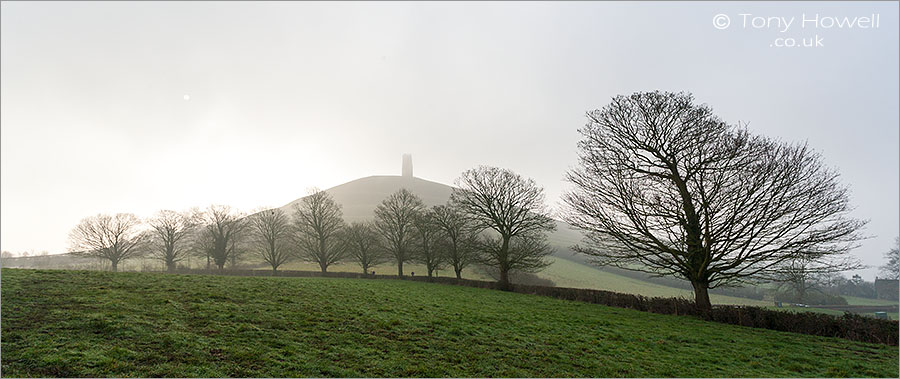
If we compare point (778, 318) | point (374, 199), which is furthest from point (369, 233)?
point (374, 199)

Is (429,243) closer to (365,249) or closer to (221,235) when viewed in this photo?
(365,249)

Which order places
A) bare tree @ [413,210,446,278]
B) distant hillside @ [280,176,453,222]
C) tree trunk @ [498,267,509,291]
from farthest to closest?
distant hillside @ [280,176,453,222] → bare tree @ [413,210,446,278] → tree trunk @ [498,267,509,291]

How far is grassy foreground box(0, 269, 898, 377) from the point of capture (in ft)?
30.1

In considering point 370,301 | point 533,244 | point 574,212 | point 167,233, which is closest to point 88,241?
point 167,233

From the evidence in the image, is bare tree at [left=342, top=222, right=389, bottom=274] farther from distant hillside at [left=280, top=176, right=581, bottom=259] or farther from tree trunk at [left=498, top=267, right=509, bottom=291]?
distant hillside at [left=280, top=176, right=581, bottom=259]

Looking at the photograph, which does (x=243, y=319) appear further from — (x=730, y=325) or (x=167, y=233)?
(x=167, y=233)

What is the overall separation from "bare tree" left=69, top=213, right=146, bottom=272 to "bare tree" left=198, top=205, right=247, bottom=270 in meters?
10.6

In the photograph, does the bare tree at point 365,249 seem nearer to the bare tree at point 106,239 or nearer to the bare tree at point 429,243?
the bare tree at point 429,243

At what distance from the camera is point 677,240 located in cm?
2238

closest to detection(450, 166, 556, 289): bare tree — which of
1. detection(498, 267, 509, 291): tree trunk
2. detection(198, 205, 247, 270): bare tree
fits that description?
detection(498, 267, 509, 291): tree trunk

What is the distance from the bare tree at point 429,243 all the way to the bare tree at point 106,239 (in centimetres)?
5199

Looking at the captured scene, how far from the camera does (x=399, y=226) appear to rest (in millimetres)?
61250

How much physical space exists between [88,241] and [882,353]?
306 feet

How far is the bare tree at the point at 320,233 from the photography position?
199 ft
